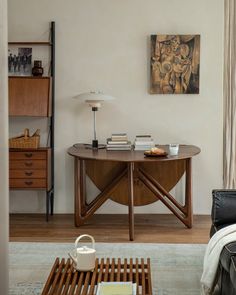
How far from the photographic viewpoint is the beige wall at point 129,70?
5074 mm

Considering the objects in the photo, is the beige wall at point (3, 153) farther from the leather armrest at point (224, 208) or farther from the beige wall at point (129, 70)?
the beige wall at point (129, 70)

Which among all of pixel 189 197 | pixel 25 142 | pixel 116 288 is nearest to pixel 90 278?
pixel 116 288

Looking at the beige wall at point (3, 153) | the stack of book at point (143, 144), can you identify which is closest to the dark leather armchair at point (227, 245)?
the beige wall at point (3, 153)

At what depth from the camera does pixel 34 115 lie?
4910 mm

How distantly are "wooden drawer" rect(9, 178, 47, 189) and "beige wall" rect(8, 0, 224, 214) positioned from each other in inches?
20.7

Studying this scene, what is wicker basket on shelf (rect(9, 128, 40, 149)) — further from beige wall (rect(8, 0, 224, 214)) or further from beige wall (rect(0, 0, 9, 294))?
beige wall (rect(0, 0, 9, 294))

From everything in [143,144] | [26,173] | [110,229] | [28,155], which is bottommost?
[110,229]

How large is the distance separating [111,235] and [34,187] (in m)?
0.93

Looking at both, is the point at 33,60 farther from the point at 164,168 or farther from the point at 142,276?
the point at 142,276

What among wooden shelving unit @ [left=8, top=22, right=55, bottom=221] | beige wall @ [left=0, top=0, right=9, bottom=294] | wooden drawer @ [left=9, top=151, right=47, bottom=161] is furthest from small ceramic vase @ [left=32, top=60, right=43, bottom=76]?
beige wall @ [left=0, top=0, right=9, bottom=294]

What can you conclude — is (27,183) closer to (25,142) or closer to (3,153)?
(25,142)

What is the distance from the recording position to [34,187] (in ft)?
15.8

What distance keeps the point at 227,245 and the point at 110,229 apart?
6.97ft

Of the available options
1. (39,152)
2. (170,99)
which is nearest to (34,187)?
(39,152)
